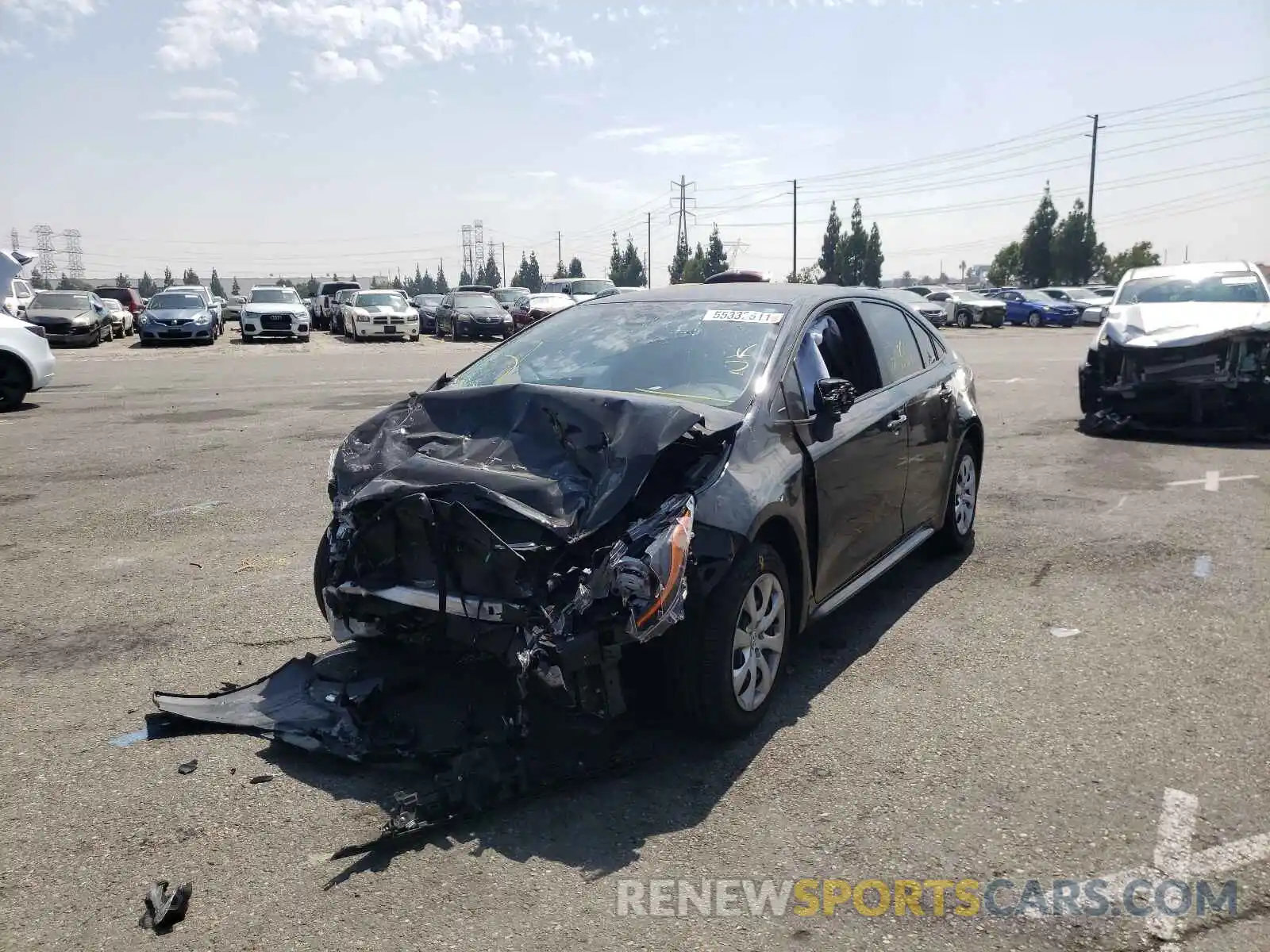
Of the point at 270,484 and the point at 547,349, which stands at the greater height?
the point at 547,349

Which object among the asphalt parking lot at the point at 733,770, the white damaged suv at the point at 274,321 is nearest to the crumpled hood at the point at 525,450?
the asphalt parking lot at the point at 733,770

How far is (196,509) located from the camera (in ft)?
25.3

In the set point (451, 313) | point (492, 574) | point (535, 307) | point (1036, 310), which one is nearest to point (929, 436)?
point (492, 574)

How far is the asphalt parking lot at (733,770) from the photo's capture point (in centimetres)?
283

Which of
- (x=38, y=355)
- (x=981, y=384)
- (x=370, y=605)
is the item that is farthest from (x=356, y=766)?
(x=981, y=384)

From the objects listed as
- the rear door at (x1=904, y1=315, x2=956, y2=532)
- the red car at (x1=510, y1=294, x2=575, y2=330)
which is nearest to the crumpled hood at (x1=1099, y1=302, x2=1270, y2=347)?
the rear door at (x1=904, y1=315, x2=956, y2=532)

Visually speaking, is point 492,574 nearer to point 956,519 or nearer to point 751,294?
point 751,294

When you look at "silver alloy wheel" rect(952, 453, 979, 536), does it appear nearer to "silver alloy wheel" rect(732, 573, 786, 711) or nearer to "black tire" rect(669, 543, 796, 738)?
"silver alloy wheel" rect(732, 573, 786, 711)

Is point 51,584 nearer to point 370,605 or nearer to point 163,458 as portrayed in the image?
point 370,605

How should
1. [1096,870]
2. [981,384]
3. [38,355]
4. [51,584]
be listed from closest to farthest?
[1096,870] < [51,584] < [38,355] < [981,384]

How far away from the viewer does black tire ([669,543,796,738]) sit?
3590 mm

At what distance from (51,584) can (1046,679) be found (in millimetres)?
5394

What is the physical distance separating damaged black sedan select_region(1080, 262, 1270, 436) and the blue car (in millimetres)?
31617

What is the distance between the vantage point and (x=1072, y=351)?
82.7 ft
